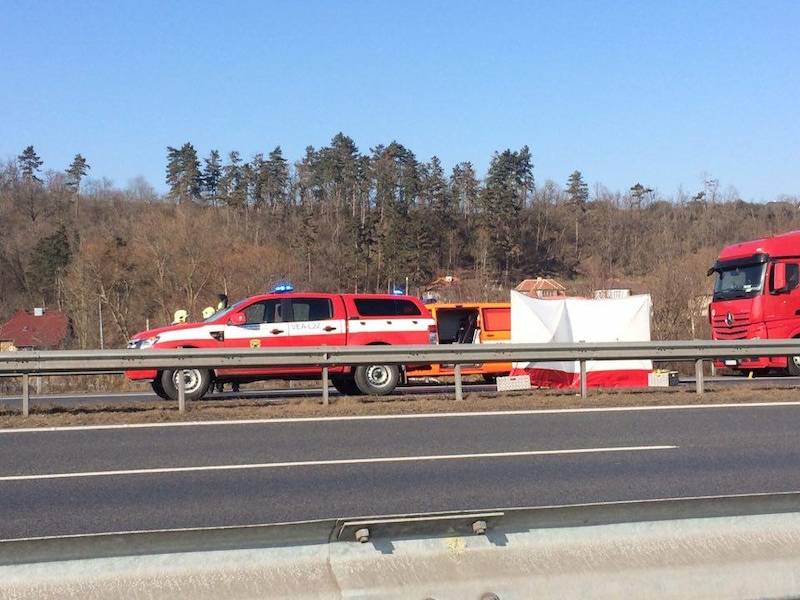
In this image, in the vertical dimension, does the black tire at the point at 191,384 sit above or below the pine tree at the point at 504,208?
below

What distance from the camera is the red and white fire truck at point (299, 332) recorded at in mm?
16812

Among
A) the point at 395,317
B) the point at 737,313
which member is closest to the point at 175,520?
the point at 395,317

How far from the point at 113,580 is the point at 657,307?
122 ft

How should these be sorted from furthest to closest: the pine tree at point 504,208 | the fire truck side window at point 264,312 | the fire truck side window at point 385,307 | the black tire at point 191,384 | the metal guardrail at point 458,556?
the pine tree at point 504,208 → the fire truck side window at point 385,307 → the fire truck side window at point 264,312 → the black tire at point 191,384 → the metal guardrail at point 458,556

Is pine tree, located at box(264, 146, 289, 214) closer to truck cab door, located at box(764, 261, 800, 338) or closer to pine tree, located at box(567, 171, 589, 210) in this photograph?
pine tree, located at box(567, 171, 589, 210)

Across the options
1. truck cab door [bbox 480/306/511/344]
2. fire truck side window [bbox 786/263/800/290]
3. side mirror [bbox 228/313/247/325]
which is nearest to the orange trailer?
truck cab door [bbox 480/306/511/344]

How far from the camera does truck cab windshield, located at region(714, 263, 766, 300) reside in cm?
2458

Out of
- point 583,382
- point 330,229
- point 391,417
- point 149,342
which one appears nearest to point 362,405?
point 391,417

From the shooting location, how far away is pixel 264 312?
17688 mm

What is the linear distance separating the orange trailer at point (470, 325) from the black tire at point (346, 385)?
14.9 feet

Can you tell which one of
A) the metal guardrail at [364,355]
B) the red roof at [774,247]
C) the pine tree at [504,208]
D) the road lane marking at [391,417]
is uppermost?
the pine tree at [504,208]

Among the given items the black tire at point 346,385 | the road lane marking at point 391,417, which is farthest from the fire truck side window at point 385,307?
the road lane marking at point 391,417

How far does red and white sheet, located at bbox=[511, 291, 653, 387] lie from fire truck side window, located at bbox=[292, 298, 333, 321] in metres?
3.84

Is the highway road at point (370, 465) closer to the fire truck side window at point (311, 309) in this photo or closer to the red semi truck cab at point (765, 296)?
the fire truck side window at point (311, 309)
